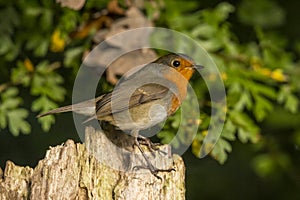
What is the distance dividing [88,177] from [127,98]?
3.66 feet

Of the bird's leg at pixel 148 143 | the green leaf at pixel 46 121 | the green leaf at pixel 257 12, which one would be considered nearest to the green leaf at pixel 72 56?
the green leaf at pixel 46 121

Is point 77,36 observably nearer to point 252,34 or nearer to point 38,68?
point 38,68

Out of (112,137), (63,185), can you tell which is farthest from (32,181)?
(112,137)

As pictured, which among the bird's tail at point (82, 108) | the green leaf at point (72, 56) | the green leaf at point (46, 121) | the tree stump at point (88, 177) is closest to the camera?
the tree stump at point (88, 177)

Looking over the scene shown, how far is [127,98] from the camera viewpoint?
215 inches

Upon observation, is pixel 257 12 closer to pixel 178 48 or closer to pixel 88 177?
pixel 178 48

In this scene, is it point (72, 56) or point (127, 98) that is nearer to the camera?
point (127, 98)

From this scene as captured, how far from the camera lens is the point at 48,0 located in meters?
5.94

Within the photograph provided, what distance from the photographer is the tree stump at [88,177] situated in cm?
430

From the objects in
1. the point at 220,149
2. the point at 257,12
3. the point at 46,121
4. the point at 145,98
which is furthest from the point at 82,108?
the point at 257,12

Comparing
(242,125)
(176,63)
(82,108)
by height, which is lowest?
(242,125)

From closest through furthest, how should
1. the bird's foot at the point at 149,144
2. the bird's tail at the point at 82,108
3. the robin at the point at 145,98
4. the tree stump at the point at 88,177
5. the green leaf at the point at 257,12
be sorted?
the tree stump at the point at 88,177, the bird's foot at the point at 149,144, the robin at the point at 145,98, the bird's tail at the point at 82,108, the green leaf at the point at 257,12

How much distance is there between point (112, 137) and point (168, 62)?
76cm

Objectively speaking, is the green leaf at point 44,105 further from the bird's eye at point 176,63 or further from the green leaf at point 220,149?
the green leaf at point 220,149
